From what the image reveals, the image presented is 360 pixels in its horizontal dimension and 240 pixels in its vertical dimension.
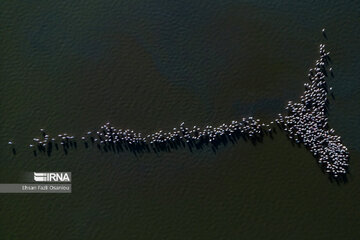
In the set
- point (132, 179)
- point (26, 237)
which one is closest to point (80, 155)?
point (132, 179)

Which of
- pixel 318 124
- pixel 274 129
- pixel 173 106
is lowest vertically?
pixel 318 124

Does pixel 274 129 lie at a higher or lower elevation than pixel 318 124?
higher

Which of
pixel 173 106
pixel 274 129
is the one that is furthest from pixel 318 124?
pixel 173 106

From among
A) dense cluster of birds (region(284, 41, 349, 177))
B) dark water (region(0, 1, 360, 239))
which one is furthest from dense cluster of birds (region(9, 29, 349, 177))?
dark water (region(0, 1, 360, 239))

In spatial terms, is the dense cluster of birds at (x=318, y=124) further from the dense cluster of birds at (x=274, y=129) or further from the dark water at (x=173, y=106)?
the dark water at (x=173, y=106)

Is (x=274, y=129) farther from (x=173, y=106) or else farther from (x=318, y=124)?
(x=173, y=106)

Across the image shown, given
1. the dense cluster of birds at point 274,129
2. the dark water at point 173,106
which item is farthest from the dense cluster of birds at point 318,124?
the dark water at point 173,106
